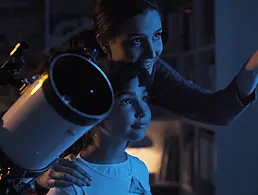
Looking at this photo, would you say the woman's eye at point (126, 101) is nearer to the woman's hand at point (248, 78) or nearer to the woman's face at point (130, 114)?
the woman's face at point (130, 114)

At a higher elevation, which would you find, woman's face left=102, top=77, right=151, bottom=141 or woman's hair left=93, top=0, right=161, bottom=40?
woman's hair left=93, top=0, right=161, bottom=40

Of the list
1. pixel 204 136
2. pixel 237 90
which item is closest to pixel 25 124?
pixel 237 90

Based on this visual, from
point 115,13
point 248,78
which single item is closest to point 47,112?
point 115,13

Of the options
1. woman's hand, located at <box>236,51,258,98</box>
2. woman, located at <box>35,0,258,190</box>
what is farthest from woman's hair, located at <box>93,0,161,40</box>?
woman's hand, located at <box>236,51,258,98</box>

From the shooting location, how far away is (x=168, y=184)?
184 centimetres

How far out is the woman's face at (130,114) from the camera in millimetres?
546

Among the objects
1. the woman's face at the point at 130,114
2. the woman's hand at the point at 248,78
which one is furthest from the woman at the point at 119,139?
the woman's hand at the point at 248,78

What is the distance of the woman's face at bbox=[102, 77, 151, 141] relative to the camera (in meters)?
0.55

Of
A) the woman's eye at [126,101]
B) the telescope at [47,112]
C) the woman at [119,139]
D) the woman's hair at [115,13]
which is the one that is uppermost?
the woman's hair at [115,13]

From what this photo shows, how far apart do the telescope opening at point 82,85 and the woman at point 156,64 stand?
0.07m

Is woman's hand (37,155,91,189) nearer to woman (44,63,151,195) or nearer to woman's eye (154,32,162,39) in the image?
woman (44,63,151,195)

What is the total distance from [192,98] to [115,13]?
0.18m

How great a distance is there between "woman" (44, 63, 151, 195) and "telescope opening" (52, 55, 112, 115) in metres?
0.04

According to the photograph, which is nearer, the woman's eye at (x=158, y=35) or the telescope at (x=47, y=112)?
the telescope at (x=47, y=112)
